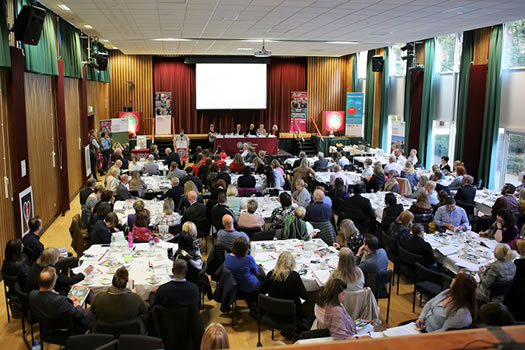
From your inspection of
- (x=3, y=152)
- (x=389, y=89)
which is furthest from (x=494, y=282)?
(x=389, y=89)

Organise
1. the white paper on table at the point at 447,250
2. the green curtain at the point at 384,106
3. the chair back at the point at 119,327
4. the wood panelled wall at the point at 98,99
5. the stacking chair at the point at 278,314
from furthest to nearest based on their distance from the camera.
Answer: the green curtain at the point at 384,106 → the wood panelled wall at the point at 98,99 → the white paper on table at the point at 447,250 → the stacking chair at the point at 278,314 → the chair back at the point at 119,327

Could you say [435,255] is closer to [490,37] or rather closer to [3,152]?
[3,152]

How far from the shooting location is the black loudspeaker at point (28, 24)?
289 inches

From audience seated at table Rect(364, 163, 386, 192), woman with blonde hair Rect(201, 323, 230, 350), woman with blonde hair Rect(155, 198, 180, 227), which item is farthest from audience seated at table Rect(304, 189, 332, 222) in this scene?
woman with blonde hair Rect(201, 323, 230, 350)

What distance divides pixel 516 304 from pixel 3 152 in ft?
25.0

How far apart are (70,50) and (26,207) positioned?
5807 millimetres

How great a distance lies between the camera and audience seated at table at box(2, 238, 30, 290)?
5.43 meters

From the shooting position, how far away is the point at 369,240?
5.65 meters

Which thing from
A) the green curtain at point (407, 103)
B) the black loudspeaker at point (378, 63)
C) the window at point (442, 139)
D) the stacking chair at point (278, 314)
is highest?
the black loudspeaker at point (378, 63)

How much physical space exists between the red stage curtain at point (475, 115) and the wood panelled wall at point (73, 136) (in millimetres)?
10580

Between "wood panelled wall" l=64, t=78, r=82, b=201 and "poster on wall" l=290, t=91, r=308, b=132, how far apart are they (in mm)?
10674

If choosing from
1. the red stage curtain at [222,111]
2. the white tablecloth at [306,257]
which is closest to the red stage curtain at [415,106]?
the red stage curtain at [222,111]

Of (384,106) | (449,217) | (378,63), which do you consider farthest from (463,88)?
(449,217)

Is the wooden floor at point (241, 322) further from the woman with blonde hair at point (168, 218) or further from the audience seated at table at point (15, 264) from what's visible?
the woman with blonde hair at point (168, 218)
